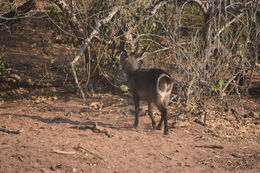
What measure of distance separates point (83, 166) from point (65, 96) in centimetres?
388

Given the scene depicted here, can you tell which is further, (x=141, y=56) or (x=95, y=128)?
(x=141, y=56)

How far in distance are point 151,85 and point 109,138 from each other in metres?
1.21

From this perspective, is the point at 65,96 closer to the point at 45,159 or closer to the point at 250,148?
the point at 45,159

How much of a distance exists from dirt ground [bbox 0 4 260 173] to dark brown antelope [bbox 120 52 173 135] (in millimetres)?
511

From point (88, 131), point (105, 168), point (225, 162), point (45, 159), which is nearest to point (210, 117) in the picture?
point (225, 162)

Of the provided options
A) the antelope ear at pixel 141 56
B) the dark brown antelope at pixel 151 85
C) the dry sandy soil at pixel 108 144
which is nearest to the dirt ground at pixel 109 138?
the dry sandy soil at pixel 108 144

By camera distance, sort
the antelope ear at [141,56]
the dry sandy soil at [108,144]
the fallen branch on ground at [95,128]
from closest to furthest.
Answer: the dry sandy soil at [108,144]
the fallen branch on ground at [95,128]
the antelope ear at [141,56]

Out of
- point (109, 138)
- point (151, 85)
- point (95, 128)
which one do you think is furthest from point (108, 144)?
point (151, 85)

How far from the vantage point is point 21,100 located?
8.95m

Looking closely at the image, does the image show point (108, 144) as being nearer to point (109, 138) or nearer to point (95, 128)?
point (109, 138)

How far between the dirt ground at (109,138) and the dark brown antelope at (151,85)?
1.68 feet

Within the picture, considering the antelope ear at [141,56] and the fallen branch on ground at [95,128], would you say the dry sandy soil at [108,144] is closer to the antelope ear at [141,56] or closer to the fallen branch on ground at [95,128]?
the fallen branch on ground at [95,128]

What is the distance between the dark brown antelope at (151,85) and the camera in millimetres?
7047

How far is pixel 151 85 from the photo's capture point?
283 inches
